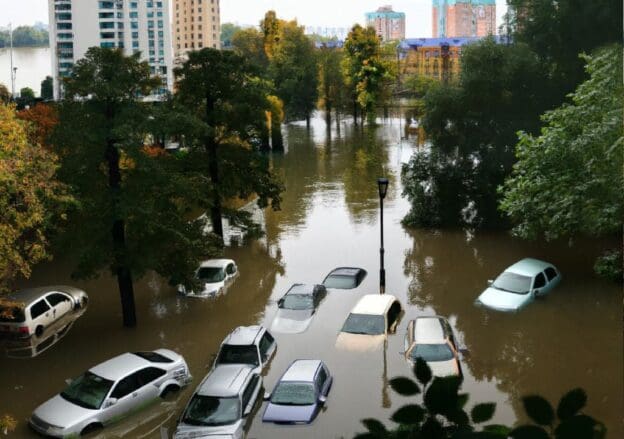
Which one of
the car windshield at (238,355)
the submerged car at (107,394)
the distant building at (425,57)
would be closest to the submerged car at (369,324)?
the car windshield at (238,355)

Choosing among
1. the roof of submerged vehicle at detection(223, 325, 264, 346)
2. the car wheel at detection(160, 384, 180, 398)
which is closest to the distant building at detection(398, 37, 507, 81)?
the roof of submerged vehicle at detection(223, 325, 264, 346)

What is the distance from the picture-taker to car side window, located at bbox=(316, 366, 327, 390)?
41.5ft

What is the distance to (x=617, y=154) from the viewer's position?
13703 mm

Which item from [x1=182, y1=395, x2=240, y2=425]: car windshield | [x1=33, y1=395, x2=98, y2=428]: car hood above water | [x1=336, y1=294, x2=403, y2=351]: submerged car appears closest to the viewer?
[x1=182, y1=395, x2=240, y2=425]: car windshield

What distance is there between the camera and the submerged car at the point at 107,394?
11.9 meters

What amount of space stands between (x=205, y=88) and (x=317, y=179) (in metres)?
15.8

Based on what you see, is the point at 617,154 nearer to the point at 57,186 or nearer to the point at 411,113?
the point at 57,186

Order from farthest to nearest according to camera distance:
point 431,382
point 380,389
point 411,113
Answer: point 411,113 → point 380,389 → point 431,382

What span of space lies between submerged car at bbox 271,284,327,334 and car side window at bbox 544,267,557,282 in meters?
5.69

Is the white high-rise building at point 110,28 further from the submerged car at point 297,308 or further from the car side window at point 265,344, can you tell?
the car side window at point 265,344

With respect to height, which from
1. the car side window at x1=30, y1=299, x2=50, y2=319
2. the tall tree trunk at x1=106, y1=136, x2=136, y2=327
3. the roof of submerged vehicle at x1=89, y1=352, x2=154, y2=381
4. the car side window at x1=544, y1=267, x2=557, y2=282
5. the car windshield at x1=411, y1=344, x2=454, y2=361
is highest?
the tall tree trunk at x1=106, y1=136, x2=136, y2=327

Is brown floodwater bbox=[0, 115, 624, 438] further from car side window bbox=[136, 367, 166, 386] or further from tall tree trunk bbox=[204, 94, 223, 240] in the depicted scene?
tall tree trunk bbox=[204, 94, 223, 240]

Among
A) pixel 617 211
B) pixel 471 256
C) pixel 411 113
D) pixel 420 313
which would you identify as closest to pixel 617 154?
pixel 617 211

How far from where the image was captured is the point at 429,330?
48.5ft
